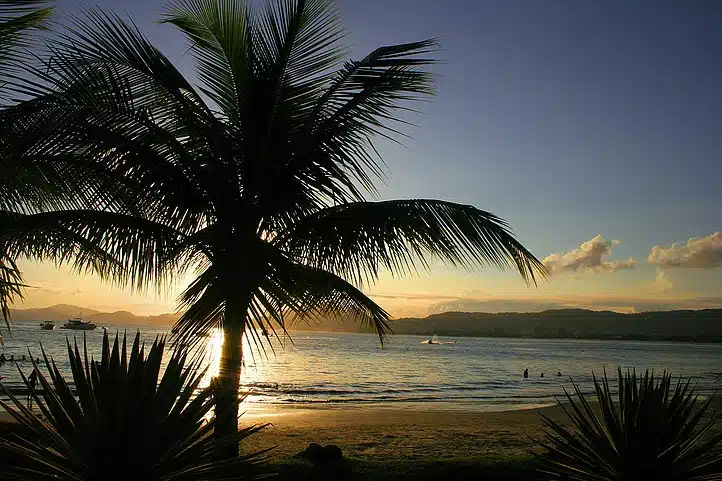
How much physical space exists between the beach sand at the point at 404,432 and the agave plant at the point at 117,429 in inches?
191

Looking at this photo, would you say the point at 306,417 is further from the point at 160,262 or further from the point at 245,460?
the point at 245,460

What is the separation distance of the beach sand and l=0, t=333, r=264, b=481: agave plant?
4.86 metres

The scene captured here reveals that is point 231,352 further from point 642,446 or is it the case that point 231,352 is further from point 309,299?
point 642,446

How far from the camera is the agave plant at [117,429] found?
338 centimetres

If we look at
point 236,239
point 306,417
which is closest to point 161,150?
point 236,239

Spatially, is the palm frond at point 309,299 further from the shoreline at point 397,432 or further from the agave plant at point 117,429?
the agave plant at point 117,429

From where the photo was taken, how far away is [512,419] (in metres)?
21.1

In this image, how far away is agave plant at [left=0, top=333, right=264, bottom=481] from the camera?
3379 mm

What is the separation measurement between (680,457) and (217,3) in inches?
256

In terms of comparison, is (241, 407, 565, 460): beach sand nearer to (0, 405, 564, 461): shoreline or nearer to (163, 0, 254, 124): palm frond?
(0, 405, 564, 461): shoreline

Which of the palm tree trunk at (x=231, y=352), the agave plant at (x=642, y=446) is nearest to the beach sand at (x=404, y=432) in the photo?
the palm tree trunk at (x=231, y=352)

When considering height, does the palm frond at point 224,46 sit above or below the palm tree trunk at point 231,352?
above

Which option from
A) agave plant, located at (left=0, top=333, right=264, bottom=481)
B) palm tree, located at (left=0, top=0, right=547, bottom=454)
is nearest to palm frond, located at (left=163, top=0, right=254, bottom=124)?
palm tree, located at (left=0, top=0, right=547, bottom=454)

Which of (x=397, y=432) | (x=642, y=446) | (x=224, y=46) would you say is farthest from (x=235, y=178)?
(x=397, y=432)
